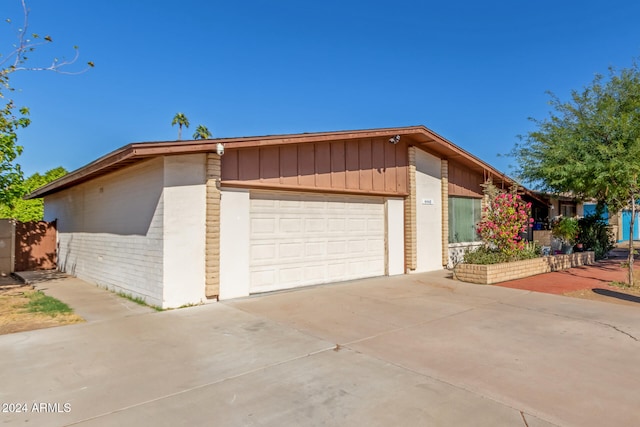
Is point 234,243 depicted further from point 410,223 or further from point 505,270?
point 505,270

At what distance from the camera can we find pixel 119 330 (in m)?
5.70

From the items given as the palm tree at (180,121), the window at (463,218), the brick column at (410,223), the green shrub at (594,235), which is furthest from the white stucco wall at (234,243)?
the palm tree at (180,121)

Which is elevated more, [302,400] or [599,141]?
[599,141]

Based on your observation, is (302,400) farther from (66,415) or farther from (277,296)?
(277,296)

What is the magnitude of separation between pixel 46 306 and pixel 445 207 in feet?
36.1

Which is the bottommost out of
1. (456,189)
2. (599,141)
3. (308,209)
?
(308,209)

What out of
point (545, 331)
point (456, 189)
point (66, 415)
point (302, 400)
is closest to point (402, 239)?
point (456, 189)

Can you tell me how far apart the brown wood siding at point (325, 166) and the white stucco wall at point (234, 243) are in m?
0.36

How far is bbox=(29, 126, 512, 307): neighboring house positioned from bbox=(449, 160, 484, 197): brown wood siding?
0.07 m

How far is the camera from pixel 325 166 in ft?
30.8

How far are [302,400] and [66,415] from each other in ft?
6.41

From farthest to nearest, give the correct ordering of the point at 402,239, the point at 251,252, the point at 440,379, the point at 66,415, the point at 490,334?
the point at 402,239 < the point at 251,252 < the point at 490,334 < the point at 440,379 < the point at 66,415

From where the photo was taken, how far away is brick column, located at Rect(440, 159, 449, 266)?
12.7 meters

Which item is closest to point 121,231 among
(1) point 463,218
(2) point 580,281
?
(1) point 463,218
